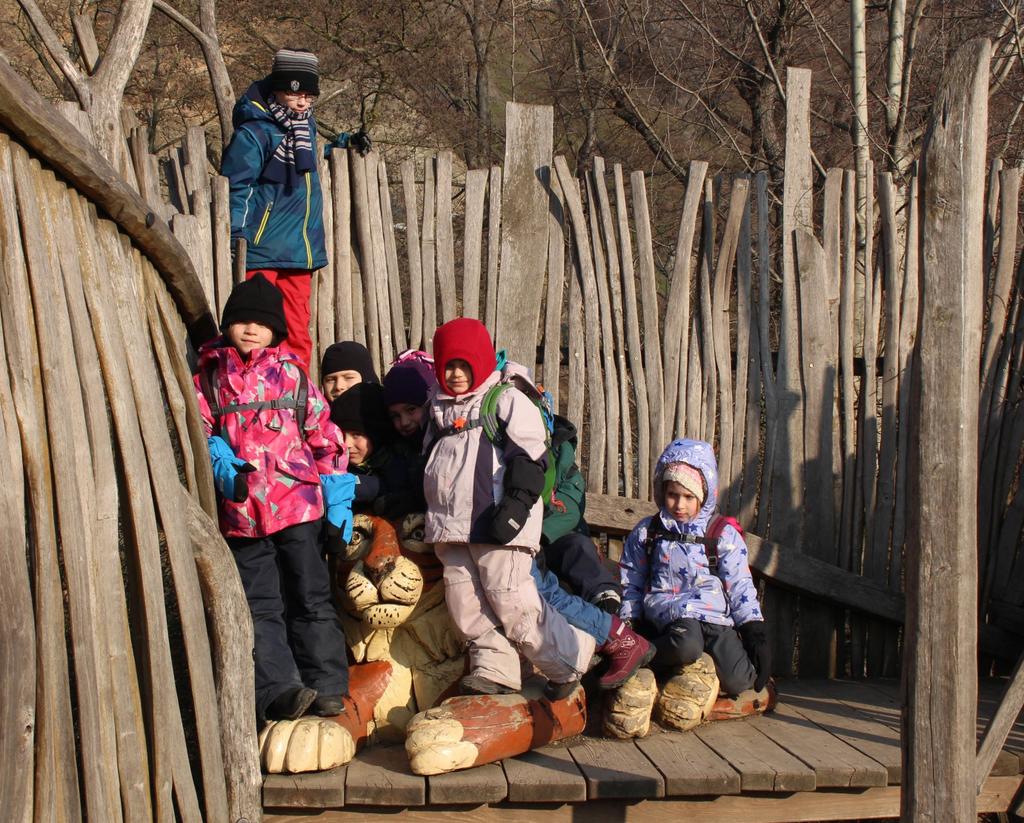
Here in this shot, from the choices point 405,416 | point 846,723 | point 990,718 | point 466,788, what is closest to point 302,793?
point 466,788

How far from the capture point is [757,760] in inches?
154

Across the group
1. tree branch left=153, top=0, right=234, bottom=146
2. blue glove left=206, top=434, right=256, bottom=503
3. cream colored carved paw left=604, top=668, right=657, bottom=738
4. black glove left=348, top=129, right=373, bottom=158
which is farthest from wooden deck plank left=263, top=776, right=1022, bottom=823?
tree branch left=153, top=0, right=234, bottom=146

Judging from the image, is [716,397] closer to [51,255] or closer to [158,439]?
[158,439]

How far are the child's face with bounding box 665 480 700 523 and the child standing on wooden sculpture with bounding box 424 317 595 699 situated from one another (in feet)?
2.15

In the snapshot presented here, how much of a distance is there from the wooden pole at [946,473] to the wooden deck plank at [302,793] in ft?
5.91

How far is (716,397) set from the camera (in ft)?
17.3

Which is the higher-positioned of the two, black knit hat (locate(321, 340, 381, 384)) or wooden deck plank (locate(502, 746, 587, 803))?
black knit hat (locate(321, 340, 381, 384))

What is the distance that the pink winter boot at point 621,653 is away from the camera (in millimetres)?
4164

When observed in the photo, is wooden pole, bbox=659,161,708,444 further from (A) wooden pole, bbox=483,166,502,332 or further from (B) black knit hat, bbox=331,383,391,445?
(B) black knit hat, bbox=331,383,391,445

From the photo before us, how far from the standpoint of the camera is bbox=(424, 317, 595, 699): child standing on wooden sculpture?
13.2 ft

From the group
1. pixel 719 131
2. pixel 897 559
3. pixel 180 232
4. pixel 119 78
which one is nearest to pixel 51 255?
pixel 180 232

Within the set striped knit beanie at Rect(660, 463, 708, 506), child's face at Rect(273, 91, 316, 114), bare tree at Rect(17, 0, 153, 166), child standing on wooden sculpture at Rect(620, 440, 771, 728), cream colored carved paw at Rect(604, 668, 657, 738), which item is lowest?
cream colored carved paw at Rect(604, 668, 657, 738)

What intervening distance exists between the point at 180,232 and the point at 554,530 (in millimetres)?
2029

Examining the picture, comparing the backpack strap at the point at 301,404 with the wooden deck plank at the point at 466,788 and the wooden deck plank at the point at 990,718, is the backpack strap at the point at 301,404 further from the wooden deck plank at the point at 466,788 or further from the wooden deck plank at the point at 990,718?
the wooden deck plank at the point at 990,718
